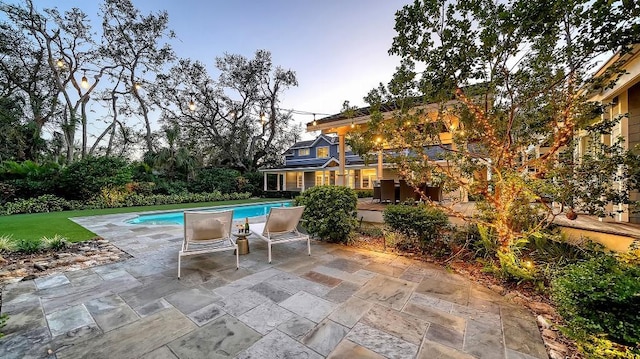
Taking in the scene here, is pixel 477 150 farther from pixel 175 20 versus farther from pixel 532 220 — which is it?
pixel 175 20

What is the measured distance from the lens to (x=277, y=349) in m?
1.95

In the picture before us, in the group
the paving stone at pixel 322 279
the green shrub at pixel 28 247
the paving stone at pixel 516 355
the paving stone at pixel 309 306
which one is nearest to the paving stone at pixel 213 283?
the paving stone at pixel 309 306

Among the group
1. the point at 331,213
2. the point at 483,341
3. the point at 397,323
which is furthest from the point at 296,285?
the point at 331,213

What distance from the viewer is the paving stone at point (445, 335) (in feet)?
6.68

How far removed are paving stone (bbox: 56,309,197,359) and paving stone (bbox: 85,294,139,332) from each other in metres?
0.13

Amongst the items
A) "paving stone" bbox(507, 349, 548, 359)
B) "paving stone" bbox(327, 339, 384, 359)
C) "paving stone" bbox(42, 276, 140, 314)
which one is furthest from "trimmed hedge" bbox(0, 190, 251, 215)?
"paving stone" bbox(507, 349, 548, 359)

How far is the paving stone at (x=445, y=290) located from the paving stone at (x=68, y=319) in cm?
358

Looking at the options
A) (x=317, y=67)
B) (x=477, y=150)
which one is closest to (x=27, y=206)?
(x=317, y=67)

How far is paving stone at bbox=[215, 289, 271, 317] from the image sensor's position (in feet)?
8.32

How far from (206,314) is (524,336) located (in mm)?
2979

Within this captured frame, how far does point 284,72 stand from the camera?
21891mm

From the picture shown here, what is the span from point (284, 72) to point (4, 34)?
17.1 metres

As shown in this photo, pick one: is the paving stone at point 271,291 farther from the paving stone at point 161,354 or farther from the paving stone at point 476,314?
the paving stone at point 476,314

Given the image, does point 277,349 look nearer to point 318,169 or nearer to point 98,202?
point 98,202
